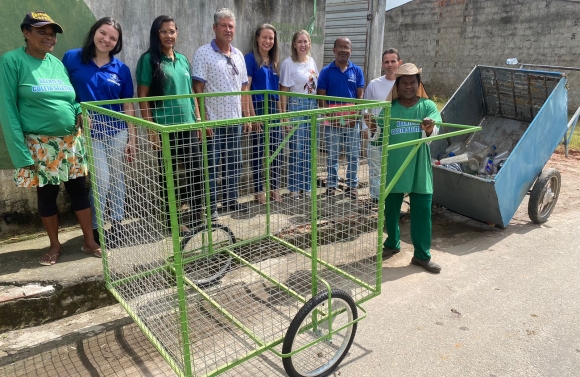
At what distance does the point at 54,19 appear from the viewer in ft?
12.1

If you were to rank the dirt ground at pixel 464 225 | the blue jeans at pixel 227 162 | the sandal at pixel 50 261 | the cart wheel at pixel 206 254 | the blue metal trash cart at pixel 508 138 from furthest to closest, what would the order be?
the dirt ground at pixel 464 225 < the blue metal trash cart at pixel 508 138 < the sandal at pixel 50 261 < the cart wheel at pixel 206 254 < the blue jeans at pixel 227 162

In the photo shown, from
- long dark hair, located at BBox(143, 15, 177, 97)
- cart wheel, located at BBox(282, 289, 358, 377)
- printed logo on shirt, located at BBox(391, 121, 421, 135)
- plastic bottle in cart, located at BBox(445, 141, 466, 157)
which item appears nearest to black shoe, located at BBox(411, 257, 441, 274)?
printed logo on shirt, located at BBox(391, 121, 421, 135)

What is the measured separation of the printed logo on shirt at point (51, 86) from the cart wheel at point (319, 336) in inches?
88.9

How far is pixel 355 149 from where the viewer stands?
3.68 meters

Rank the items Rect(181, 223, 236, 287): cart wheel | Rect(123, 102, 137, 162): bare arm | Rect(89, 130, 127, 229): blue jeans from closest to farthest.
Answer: Rect(123, 102, 137, 162): bare arm
Rect(89, 130, 127, 229): blue jeans
Rect(181, 223, 236, 287): cart wheel

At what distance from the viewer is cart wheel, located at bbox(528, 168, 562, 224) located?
15.8 ft

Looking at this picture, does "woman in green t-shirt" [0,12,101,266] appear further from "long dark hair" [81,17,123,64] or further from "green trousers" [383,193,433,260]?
"green trousers" [383,193,433,260]

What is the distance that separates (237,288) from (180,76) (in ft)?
5.89

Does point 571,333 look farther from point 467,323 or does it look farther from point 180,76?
point 180,76

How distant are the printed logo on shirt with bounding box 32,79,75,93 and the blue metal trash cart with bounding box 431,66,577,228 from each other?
355 centimetres

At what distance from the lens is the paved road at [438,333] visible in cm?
273

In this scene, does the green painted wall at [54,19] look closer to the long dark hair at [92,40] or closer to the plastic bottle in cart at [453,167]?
the long dark hair at [92,40]

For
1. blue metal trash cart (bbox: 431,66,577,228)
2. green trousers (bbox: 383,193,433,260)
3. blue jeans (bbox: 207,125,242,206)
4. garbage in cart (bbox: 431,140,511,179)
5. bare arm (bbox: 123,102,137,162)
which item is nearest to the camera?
bare arm (bbox: 123,102,137,162)

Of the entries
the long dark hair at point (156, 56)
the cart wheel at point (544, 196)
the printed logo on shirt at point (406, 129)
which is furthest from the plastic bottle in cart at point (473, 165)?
the long dark hair at point (156, 56)
